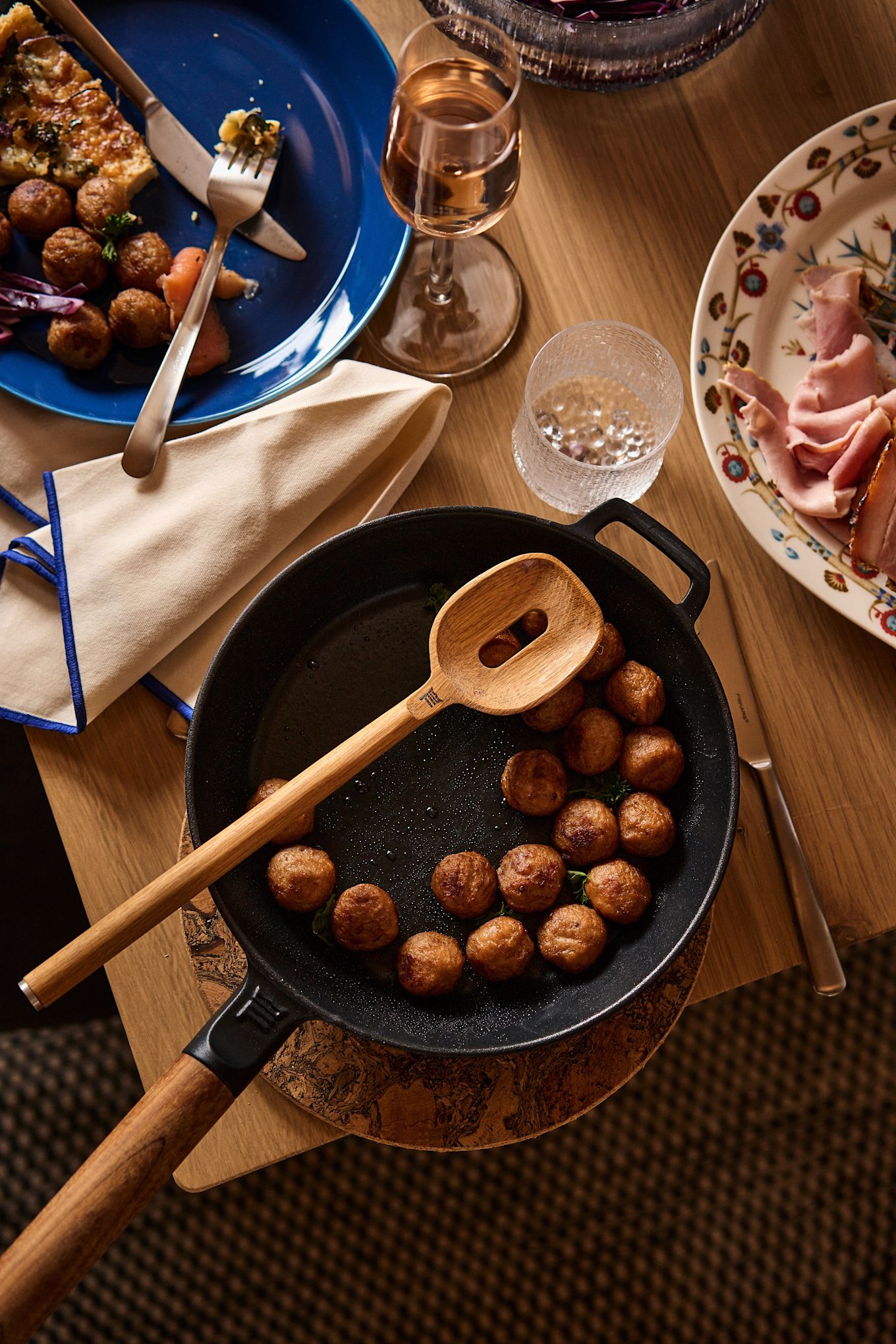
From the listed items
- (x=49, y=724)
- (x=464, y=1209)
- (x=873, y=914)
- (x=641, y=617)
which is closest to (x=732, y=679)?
(x=641, y=617)

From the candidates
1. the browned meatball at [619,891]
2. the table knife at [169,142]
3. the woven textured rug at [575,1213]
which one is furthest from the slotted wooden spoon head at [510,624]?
the woven textured rug at [575,1213]

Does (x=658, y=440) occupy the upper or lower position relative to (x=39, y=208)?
lower

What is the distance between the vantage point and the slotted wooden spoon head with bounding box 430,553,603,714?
121 centimetres

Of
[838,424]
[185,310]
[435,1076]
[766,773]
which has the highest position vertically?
[185,310]

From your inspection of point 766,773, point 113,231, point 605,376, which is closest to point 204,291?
point 113,231

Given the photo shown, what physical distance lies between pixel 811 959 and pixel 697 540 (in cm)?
58

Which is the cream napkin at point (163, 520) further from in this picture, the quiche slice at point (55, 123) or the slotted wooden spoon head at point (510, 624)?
the quiche slice at point (55, 123)

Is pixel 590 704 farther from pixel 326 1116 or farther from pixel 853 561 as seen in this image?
pixel 326 1116

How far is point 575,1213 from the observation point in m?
2.09

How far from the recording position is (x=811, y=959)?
4.18 feet

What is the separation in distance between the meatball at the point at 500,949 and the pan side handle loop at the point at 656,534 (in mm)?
437

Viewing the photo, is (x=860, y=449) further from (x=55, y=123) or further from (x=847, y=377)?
(x=55, y=123)

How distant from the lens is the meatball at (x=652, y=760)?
4.11 feet

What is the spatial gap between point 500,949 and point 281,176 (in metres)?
1.10
